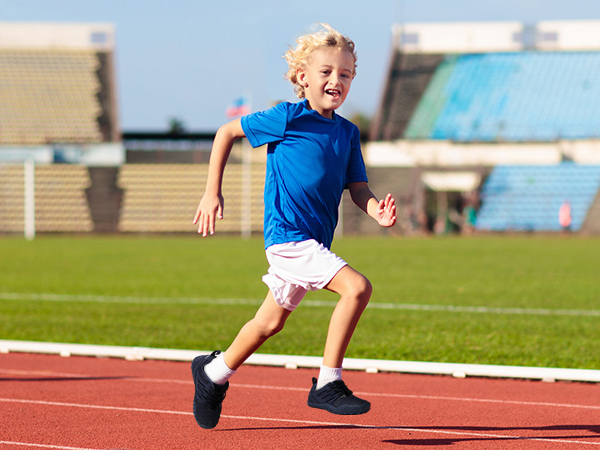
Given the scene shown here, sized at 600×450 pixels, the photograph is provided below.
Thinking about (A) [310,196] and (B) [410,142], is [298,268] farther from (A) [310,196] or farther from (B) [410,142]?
(B) [410,142]

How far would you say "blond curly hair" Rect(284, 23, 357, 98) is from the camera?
404 cm

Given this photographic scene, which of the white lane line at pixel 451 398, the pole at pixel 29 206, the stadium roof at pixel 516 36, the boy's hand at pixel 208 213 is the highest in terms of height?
the boy's hand at pixel 208 213

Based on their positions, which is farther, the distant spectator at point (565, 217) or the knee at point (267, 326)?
the distant spectator at point (565, 217)

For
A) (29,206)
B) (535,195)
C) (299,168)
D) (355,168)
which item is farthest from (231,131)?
(535,195)

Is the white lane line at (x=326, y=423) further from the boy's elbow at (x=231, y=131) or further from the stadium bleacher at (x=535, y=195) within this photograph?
the stadium bleacher at (x=535, y=195)

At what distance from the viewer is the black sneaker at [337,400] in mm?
3887

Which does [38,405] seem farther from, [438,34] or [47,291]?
[438,34]

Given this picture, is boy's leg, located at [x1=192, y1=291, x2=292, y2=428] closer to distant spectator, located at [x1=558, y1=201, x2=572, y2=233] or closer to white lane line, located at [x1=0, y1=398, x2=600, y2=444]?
white lane line, located at [x1=0, y1=398, x2=600, y2=444]

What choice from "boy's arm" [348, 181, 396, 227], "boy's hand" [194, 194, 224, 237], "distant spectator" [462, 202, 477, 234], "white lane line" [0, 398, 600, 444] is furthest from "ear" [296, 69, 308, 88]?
"distant spectator" [462, 202, 477, 234]

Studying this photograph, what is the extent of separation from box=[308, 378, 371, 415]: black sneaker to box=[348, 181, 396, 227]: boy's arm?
0.84 meters

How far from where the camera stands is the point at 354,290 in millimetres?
3918

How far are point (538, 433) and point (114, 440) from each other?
238cm

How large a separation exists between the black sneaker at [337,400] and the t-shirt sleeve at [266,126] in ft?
4.10

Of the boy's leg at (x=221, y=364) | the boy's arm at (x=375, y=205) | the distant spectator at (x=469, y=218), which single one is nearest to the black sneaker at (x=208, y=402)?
the boy's leg at (x=221, y=364)
